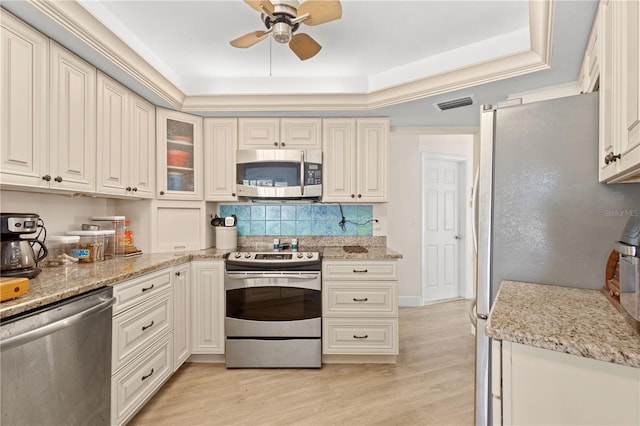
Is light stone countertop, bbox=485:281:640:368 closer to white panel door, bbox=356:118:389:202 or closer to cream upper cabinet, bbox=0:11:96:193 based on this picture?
white panel door, bbox=356:118:389:202

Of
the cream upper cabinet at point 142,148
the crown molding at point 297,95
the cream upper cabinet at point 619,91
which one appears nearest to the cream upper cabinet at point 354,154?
the crown molding at point 297,95

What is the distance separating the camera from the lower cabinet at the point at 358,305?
272 centimetres

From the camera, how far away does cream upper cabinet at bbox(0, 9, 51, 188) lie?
1529mm

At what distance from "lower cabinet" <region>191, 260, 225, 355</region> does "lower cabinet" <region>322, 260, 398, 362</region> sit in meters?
0.87

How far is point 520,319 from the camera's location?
1.07 metres

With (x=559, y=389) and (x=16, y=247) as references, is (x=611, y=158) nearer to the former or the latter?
(x=559, y=389)

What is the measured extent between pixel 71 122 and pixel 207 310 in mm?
1653

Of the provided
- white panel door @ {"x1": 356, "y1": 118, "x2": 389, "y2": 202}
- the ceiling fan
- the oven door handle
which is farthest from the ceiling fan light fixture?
the oven door handle

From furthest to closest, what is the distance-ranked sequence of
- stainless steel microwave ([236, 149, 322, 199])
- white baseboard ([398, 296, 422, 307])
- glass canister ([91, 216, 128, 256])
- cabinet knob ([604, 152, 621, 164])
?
white baseboard ([398, 296, 422, 307])
stainless steel microwave ([236, 149, 322, 199])
glass canister ([91, 216, 128, 256])
cabinet knob ([604, 152, 621, 164])

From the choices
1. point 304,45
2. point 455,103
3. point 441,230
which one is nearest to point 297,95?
point 304,45

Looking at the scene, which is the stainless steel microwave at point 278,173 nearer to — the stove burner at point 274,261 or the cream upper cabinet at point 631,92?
the stove burner at point 274,261

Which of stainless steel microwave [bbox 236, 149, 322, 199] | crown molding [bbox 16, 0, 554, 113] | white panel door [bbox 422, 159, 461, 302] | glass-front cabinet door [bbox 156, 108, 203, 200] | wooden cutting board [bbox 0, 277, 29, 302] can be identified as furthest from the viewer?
white panel door [bbox 422, 159, 461, 302]

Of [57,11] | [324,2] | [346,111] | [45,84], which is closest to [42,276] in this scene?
[45,84]

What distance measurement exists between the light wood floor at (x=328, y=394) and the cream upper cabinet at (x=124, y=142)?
4.91 feet
